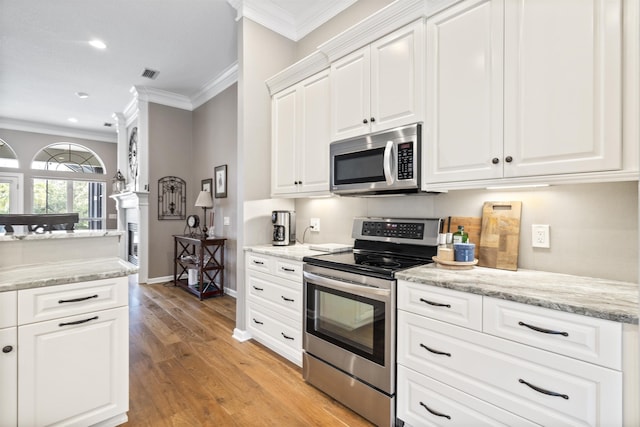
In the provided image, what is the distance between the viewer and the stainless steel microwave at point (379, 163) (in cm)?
186

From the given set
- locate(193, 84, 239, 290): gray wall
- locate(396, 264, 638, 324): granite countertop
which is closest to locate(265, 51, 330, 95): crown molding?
locate(193, 84, 239, 290): gray wall

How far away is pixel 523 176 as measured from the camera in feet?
4.79

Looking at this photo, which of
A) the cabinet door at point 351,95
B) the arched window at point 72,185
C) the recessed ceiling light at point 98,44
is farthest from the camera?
the arched window at point 72,185

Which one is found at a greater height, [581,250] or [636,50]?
[636,50]

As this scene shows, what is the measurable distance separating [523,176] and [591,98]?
0.39 metres

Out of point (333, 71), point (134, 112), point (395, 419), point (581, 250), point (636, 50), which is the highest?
point (134, 112)

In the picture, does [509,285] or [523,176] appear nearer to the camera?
[509,285]

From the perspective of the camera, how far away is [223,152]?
452cm

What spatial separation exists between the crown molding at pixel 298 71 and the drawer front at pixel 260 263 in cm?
158

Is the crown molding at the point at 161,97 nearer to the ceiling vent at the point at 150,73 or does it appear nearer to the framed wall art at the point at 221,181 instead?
the ceiling vent at the point at 150,73

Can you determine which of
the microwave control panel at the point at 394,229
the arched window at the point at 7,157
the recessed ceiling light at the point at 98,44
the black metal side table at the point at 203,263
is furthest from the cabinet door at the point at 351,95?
the arched window at the point at 7,157

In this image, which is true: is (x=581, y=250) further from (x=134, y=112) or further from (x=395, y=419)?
(x=134, y=112)

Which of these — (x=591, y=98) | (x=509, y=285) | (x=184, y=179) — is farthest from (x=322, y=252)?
(x=184, y=179)

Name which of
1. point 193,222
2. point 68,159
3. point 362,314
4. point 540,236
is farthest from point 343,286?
point 68,159
